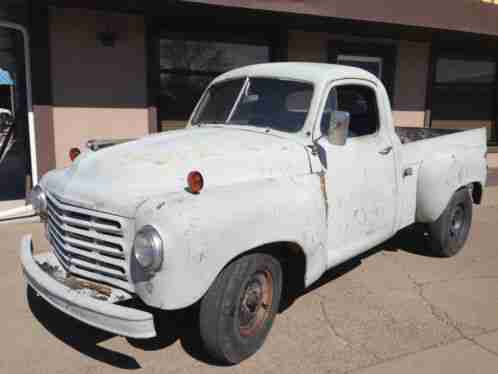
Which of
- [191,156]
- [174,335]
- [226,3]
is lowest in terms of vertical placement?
[174,335]

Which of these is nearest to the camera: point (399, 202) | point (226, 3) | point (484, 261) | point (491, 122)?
point (399, 202)

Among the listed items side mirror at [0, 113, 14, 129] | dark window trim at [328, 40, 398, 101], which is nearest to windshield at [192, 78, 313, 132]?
side mirror at [0, 113, 14, 129]

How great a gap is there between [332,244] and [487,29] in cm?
784

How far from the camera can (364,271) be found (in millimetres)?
4793

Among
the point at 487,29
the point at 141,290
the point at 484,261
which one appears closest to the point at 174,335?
the point at 141,290

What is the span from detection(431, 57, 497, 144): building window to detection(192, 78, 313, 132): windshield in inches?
320

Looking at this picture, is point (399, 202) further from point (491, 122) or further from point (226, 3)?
point (491, 122)

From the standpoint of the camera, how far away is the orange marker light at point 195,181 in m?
2.72

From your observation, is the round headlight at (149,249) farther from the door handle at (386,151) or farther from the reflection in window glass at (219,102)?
the door handle at (386,151)

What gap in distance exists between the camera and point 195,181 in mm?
2725

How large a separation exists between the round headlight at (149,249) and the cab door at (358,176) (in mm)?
1491

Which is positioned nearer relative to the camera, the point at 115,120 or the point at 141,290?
the point at 141,290

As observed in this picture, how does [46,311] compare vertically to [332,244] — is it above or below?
below

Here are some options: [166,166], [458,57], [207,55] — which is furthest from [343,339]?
[458,57]
